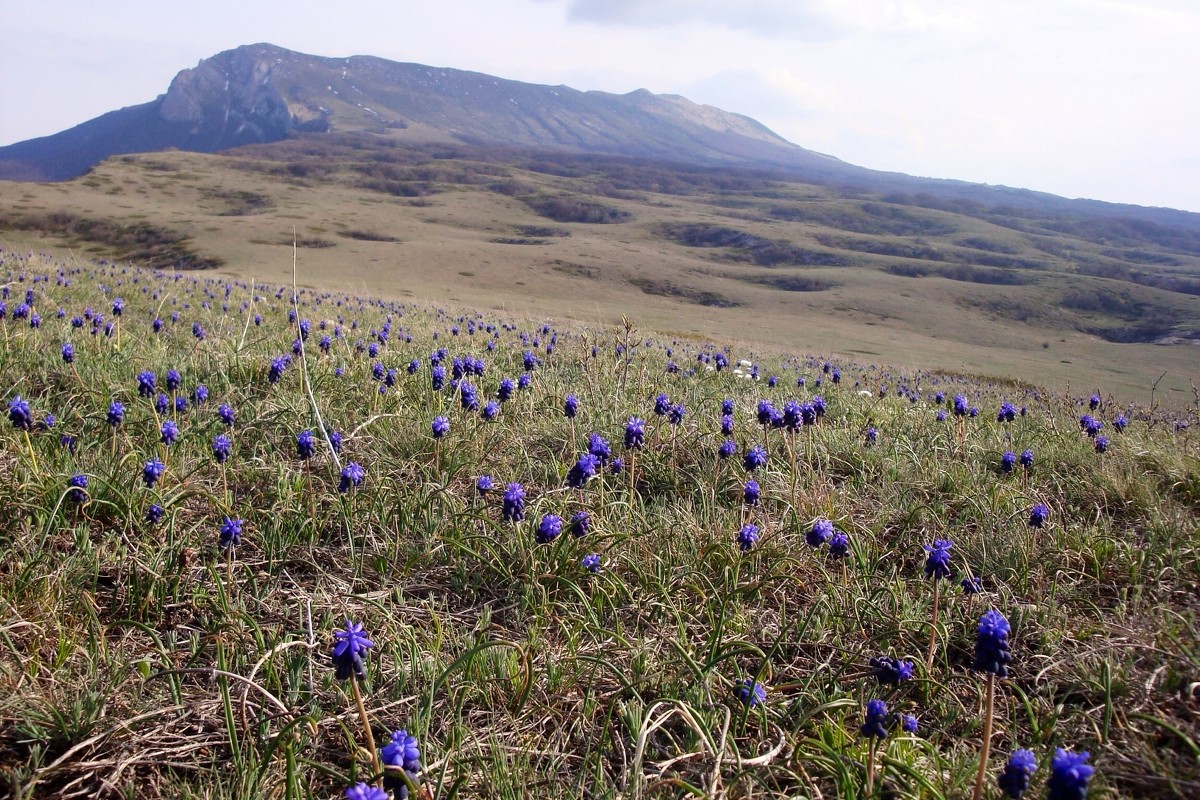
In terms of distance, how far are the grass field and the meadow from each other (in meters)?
10.2

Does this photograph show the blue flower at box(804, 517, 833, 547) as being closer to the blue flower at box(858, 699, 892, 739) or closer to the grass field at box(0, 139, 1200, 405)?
the blue flower at box(858, 699, 892, 739)

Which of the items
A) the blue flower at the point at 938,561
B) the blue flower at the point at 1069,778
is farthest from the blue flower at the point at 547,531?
the blue flower at the point at 1069,778

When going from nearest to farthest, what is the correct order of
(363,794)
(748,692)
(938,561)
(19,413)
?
(363,794) < (748,692) < (938,561) < (19,413)

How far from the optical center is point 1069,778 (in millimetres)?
1433

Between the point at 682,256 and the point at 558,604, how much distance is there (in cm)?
8369

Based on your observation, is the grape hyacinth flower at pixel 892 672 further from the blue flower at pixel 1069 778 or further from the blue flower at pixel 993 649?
the blue flower at pixel 1069 778

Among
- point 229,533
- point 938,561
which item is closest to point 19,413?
point 229,533

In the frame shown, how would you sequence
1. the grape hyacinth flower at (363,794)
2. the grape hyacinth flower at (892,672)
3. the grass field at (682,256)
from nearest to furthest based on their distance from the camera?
the grape hyacinth flower at (363,794) → the grape hyacinth flower at (892,672) → the grass field at (682,256)

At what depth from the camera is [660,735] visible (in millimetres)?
2316

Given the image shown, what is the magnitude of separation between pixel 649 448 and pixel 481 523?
1.53 m

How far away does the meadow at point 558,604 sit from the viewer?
2016 mm

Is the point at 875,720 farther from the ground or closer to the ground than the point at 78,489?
closer to the ground

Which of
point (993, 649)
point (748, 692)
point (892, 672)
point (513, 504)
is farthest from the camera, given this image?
point (513, 504)

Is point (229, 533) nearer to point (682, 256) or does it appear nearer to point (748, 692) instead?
point (748, 692)
